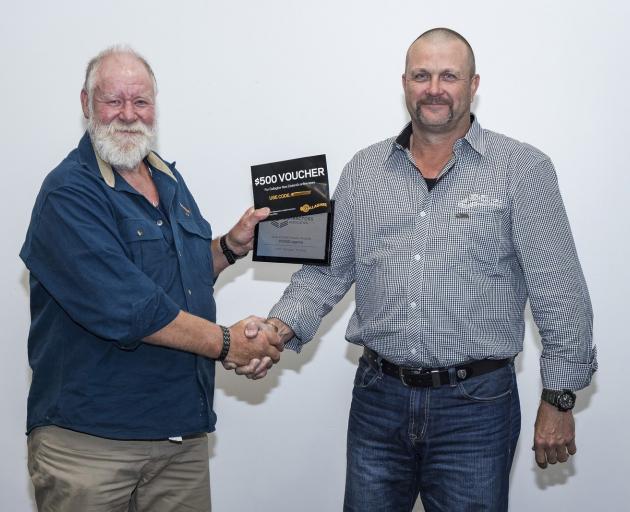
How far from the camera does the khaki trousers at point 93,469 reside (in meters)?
2.41

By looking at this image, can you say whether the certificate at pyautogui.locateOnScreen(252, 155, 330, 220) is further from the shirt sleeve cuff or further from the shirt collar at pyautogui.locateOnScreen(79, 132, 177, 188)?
the shirt sleeve cuff

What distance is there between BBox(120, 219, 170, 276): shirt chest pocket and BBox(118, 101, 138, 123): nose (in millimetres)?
321

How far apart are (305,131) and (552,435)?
1.55m

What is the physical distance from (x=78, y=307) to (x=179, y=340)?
306 mm

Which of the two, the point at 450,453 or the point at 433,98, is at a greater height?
the point at 433,98

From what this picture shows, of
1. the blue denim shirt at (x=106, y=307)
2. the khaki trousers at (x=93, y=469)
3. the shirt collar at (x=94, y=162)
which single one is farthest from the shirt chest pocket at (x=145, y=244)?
the khaki trousers at (x=93, y=469)

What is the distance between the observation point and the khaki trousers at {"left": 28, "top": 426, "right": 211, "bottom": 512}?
2414 mm

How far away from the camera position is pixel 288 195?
278 cm

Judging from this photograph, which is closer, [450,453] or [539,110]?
[450,453]

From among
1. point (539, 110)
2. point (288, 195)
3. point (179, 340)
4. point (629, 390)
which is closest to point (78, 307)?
point (179, 340)

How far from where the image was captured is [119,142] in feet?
8.23

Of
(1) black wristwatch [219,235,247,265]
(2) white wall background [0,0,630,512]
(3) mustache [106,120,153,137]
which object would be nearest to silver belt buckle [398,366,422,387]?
(1) black wristwatch [219,235,247,265]

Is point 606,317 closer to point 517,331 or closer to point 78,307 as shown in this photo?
point 517,331

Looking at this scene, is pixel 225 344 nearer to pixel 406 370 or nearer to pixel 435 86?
pixel 406 370
